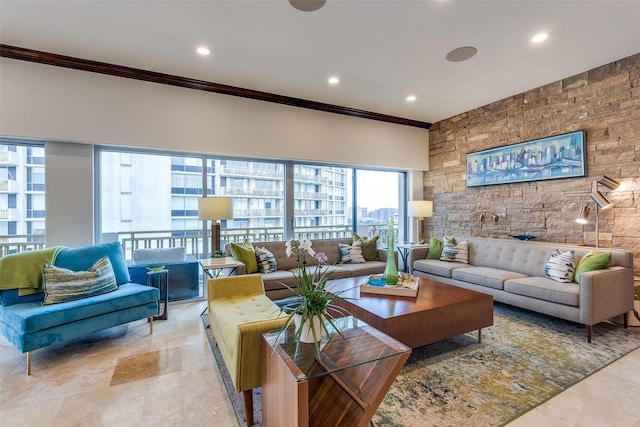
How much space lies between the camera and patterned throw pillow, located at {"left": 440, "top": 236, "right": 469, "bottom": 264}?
4.31 meters

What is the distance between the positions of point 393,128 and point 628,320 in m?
3.98

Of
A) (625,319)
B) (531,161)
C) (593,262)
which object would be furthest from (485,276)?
(531,161)

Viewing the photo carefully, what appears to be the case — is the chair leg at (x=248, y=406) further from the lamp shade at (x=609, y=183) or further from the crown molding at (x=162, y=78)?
the lamp shade at (x=609, y=183)

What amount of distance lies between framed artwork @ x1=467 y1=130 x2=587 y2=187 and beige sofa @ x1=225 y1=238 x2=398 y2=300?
2.07 metres

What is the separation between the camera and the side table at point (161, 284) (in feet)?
10.8

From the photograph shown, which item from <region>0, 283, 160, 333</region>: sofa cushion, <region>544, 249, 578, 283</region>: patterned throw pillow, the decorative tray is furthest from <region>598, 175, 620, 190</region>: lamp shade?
<region>0, 283, 160, 333</region>: sofa cushion

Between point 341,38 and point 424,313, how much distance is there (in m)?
2.64

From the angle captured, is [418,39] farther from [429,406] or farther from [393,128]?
[429,406]

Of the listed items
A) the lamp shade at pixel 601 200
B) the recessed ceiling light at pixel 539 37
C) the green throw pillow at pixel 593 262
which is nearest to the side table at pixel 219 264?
the green throw pillow at pixel 593 262

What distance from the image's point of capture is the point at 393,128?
533 centimetres

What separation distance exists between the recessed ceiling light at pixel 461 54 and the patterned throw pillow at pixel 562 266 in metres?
2.38

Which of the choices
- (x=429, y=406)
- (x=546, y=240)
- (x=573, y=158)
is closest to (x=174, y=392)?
(x=429, y=406)

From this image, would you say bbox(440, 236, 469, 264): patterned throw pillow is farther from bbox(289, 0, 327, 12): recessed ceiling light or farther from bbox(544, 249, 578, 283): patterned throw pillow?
bbox(289, 0, 327, 12): recessed ceiling light

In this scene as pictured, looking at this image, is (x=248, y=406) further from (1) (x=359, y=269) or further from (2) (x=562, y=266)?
(2) (x=562, y=266)
